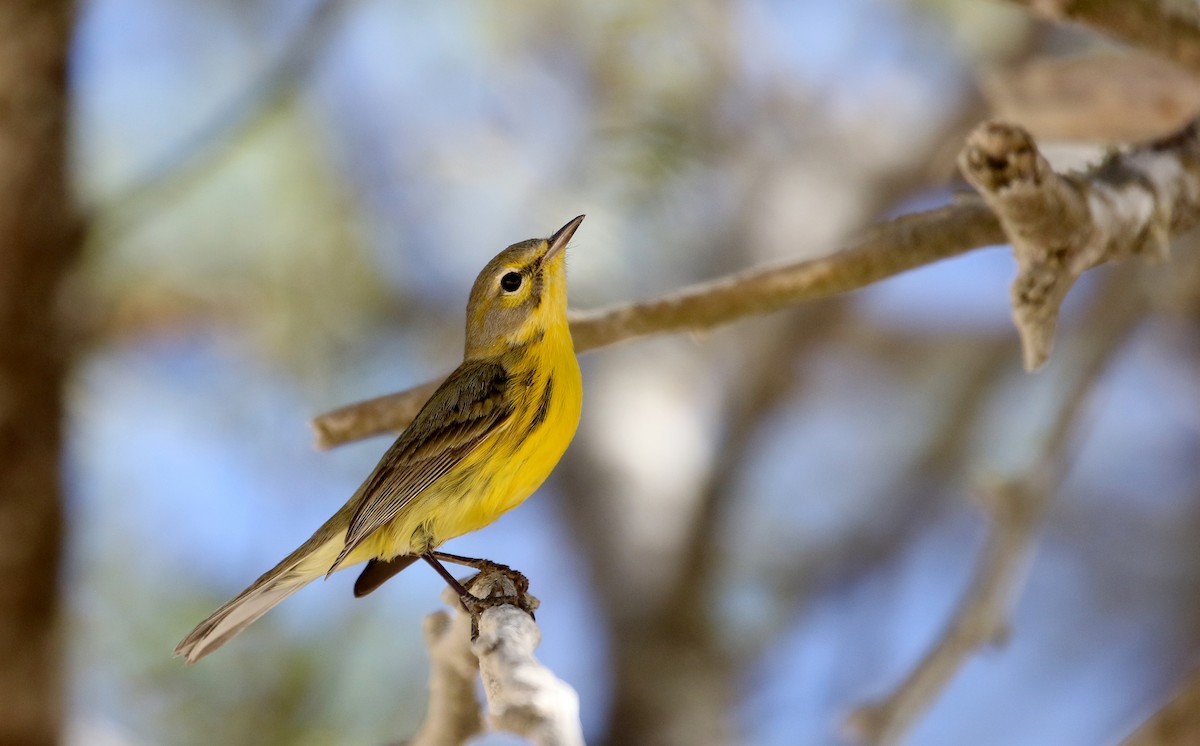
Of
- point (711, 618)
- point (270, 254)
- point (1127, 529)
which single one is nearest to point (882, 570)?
point (711, 618)

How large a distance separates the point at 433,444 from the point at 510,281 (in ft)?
1.65

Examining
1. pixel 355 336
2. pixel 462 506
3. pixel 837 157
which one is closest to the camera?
pixel 462 506

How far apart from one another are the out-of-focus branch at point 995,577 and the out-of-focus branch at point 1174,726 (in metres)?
0.89

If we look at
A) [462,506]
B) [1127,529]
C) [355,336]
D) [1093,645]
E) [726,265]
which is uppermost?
[726,265]

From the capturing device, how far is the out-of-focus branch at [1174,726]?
2.15 metres

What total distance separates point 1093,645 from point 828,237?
9.23 ft

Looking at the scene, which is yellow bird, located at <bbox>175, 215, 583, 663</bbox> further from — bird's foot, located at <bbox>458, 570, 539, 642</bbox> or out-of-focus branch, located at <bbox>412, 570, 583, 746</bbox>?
out-of-focus branch, located at <bbox>412, 570, 583, 746</bbox>

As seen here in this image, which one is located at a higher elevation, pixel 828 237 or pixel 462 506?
pixel 828 237

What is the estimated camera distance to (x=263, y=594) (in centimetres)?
259

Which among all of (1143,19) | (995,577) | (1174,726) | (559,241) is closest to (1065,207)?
(1143,19)

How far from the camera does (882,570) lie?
227 inches

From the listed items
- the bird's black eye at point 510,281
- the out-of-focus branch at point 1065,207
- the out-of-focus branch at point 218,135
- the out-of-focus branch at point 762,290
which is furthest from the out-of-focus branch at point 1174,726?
the out-of-focus branch at point 218,135

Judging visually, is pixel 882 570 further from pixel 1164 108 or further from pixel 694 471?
pixel 1164 108

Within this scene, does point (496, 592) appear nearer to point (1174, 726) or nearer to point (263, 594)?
point (263, 594)
